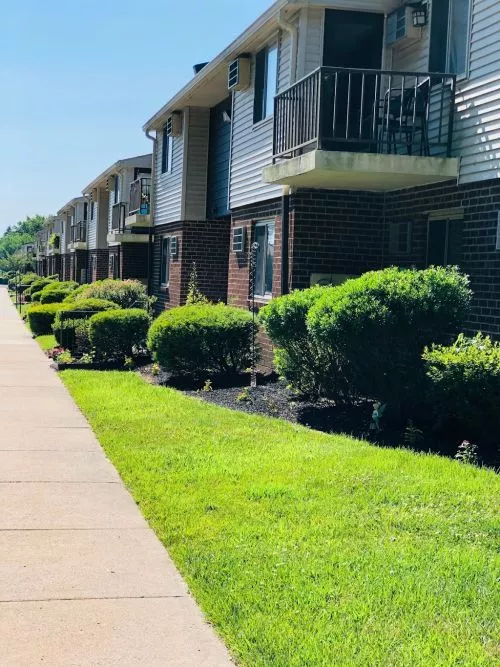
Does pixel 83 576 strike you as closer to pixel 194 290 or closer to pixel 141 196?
pixel 194 290

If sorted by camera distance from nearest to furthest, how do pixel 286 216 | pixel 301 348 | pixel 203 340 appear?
pixel 301 348
pixel 286 216
pixel 203 340

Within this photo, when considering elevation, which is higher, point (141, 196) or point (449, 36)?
point (449, 36)

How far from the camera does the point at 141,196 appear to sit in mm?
25547

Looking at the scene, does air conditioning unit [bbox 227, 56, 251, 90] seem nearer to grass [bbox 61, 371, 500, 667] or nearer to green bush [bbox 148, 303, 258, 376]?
green bush [bbox 148, 303, 258, 376]

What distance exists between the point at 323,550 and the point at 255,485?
1.51m

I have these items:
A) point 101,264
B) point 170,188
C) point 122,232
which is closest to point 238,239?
point 170,188

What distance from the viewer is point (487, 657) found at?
359 centimetres

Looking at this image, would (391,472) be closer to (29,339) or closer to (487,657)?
(487,657)

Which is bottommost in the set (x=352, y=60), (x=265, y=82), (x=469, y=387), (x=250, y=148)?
(x=469, y=387)

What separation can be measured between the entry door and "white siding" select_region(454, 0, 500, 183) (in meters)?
1.59

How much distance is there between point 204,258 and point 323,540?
15780 mm

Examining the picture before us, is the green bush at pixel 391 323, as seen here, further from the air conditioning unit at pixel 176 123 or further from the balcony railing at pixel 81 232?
the balcony railing at pixel 81 232

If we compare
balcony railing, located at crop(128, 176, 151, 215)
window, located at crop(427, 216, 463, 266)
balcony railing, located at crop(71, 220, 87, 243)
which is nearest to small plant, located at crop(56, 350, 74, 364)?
window, located at crop(427, 216, 463, 266)

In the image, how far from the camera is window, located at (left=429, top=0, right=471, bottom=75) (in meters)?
10.6
